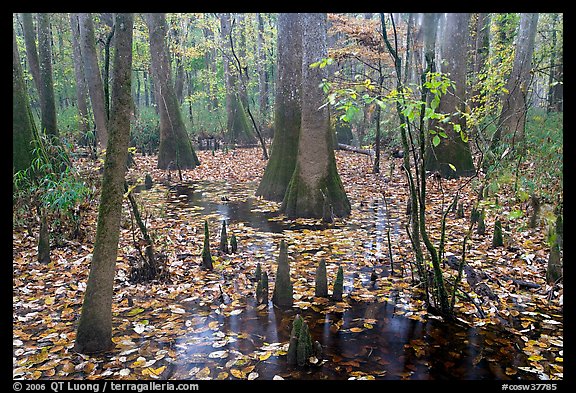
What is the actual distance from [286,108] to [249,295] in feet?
17.9

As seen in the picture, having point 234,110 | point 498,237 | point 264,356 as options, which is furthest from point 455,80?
point 234,110

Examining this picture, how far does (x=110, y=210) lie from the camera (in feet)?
11.2

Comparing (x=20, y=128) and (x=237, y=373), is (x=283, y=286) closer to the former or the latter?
(x=237, y=373)

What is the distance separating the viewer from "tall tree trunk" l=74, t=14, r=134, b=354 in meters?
3.38

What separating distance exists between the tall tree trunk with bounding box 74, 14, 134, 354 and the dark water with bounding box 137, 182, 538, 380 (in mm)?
751

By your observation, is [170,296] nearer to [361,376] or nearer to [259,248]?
[259,248]

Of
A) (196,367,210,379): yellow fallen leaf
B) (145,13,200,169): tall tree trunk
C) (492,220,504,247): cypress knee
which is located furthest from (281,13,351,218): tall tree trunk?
(145,13,200,169): tall tree trunk

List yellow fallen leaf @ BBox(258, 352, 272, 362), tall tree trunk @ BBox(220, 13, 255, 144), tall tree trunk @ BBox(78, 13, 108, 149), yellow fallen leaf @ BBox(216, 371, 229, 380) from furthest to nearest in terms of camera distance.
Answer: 1. tall tree trunk @ BBox(220, 13, 255, 144)
2. tall tree trunk @ BBox(78, 13, 108, 149)
3. yellow fallen leaf @ BBox(258, 352, 272, 362)
4. yellow fallen leaf @ BBox(216, 371, 229, 380)

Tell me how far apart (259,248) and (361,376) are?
10.9ft

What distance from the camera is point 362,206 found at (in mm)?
8781

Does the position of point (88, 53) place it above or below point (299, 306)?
above

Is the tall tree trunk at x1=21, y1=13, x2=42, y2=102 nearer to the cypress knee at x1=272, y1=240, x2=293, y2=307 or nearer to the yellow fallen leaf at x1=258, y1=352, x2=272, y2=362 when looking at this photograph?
the cypress knee at x1=272, y1=240, x2=293, y2=307

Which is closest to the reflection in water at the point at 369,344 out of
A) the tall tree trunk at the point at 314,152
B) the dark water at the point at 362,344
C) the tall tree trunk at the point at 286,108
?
the dark water at the point at 362,344
